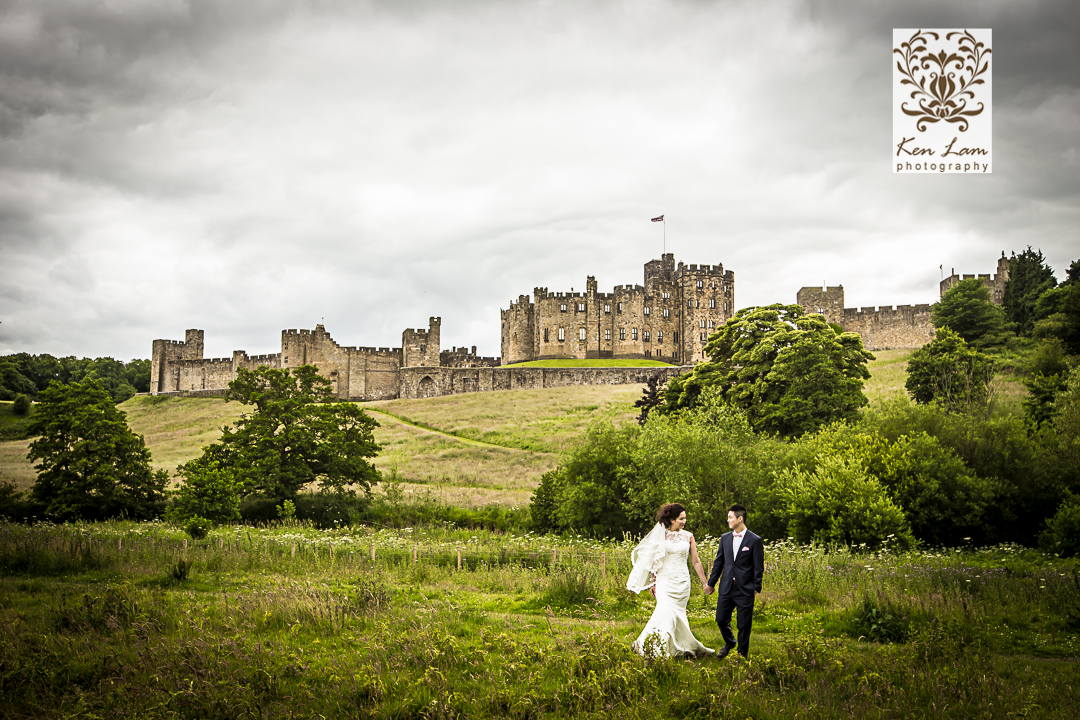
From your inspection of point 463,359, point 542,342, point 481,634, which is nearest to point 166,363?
point 463,359

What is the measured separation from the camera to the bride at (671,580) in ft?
26.8

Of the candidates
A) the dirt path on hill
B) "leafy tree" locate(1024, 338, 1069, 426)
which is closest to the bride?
"leafy tree" locate(1024, 338, 1069, 426)

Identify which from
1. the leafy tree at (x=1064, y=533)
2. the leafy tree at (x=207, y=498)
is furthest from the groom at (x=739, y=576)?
the leafy tree at (x=207, y=498)

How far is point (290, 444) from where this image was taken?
25.7 meters

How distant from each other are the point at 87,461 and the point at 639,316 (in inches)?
2664

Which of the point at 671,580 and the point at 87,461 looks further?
the point at 87,461

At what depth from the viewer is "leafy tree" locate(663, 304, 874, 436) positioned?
26312 mm

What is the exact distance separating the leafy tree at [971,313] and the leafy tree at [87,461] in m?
51.0

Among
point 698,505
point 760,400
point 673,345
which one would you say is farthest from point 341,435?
point 673,345

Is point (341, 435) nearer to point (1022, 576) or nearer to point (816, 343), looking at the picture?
point (816, 343)

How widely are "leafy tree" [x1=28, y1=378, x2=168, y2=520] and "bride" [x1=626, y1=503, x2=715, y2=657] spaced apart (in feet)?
67.5

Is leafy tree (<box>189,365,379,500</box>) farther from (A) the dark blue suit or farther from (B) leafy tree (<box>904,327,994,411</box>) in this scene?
(B) leafy tree (<box>904,327,994,411</box>)

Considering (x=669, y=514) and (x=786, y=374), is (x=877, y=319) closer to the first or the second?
(x=786, y=374)

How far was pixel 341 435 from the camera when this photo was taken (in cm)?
2595
